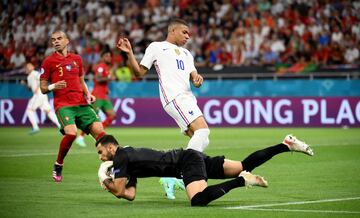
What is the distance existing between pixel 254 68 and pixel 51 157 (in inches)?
535

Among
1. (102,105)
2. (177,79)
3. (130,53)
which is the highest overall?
(130,53)

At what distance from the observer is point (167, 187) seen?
1222cm

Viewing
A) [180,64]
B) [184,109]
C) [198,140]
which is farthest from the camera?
[180,64]

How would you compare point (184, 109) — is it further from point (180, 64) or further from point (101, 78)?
point (101, 78)

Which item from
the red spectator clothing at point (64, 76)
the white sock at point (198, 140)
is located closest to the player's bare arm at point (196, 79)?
the white sock at point (198, 140)

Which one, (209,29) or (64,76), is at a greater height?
(64,76)

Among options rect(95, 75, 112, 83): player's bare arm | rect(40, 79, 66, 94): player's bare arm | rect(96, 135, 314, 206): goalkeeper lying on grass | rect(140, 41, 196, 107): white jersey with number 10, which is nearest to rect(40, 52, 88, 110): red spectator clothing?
rect(40, 79, 66, 94): player's bare arm

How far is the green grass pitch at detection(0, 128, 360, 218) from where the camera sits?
1065 cm

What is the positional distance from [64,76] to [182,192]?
4040 millimetres

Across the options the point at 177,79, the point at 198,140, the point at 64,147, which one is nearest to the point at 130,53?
the point at 177,79

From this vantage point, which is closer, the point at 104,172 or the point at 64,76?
the point at 104,172

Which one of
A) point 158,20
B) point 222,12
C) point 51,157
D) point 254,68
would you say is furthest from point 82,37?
point 51,157

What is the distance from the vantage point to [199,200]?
10.9m

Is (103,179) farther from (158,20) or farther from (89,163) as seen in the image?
(158,20)
